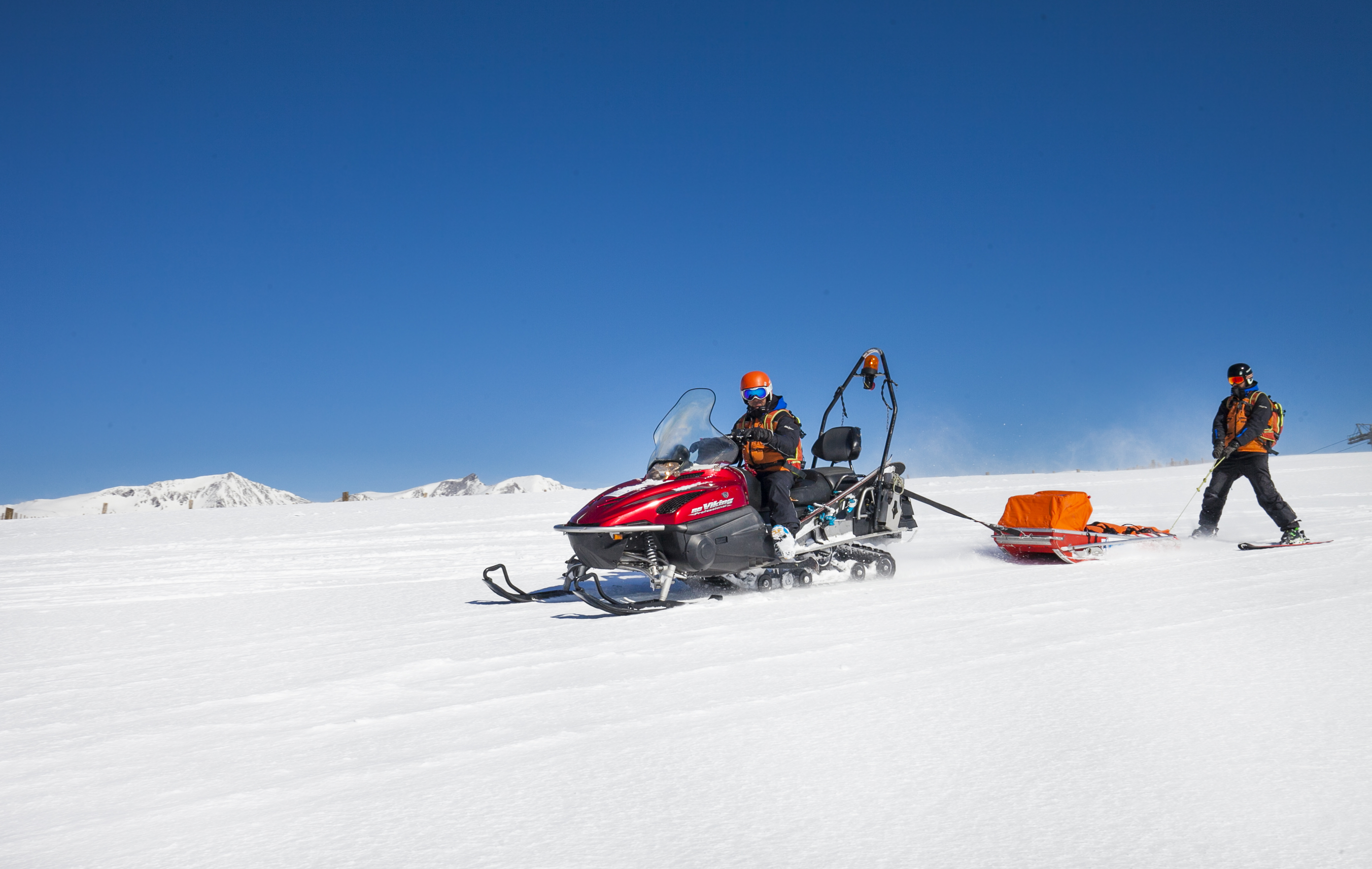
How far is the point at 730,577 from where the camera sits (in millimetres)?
6633

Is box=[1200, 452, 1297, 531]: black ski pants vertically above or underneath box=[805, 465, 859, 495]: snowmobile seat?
underneath

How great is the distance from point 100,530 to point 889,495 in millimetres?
13131

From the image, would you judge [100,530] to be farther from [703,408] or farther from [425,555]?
[703,408]

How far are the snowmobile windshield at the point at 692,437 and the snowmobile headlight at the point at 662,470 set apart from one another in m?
0.02

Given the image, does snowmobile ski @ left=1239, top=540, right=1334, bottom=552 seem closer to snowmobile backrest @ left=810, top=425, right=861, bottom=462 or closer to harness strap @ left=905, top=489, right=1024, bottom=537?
harness strap @ left=905, top=489, right=1024, bottom=537

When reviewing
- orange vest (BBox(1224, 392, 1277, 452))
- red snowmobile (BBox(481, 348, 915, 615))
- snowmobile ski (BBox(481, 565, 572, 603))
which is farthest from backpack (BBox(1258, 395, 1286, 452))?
snowmobile ski (BBox(481, 565, 572, 603))

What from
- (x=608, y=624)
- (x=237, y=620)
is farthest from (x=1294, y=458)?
A: (x=237, y=620)

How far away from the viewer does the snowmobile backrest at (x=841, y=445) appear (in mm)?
7434

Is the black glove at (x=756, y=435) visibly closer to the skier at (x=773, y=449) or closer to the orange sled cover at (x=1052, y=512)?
Result: the skier at (x=773, y=449)

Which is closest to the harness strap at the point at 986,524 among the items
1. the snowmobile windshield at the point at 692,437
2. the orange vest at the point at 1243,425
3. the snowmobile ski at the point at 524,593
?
the snowmobile windshield at the point at 692,437

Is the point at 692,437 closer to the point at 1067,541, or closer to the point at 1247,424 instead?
the point at 1067,541

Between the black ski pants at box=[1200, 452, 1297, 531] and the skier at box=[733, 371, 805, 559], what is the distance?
473cm

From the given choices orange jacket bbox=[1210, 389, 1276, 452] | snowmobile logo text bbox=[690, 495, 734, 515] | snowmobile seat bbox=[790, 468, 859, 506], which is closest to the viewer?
snowmobile logo text bbox=[690, 495, 734, 515]

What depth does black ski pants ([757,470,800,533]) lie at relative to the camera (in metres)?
6.62
